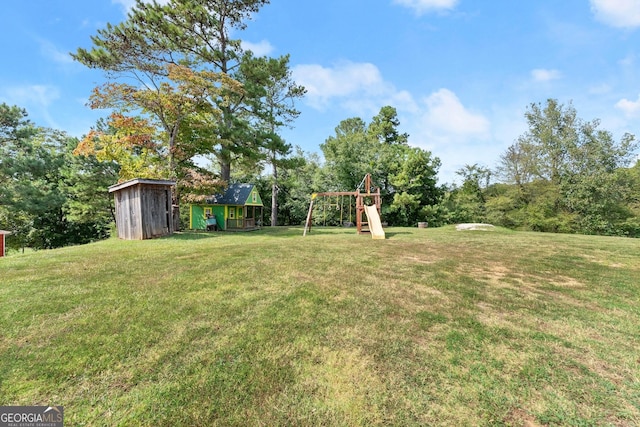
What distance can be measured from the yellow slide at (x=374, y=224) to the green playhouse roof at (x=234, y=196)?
7.93 metres

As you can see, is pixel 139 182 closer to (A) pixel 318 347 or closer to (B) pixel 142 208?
(B) pixel 142 208

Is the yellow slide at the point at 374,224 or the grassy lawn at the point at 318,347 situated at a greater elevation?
the yellow slide at the point at 374,224

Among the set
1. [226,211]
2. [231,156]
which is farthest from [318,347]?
[231,156]

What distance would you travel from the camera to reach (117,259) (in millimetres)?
6000

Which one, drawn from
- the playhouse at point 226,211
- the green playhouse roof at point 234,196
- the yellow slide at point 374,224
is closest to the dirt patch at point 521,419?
the yellow slide at point 374,224

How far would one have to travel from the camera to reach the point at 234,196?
56.0ft

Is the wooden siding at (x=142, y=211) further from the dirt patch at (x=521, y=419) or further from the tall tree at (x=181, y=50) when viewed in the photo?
the dirt patch at (x=521, y=419)

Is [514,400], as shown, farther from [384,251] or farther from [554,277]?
[384,251]

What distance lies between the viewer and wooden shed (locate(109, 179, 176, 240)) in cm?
1011

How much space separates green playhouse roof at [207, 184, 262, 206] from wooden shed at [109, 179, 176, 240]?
5396 millimetres

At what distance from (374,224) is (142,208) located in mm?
9271

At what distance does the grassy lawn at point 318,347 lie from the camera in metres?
1.89

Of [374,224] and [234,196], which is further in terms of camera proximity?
[234,196]

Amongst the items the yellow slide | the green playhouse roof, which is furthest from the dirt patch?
the green playhouse roof
